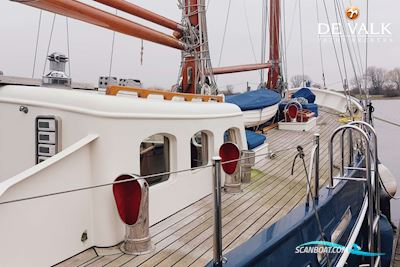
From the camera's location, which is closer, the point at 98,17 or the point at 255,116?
the point at 98,17

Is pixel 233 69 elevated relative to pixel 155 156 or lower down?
elevated

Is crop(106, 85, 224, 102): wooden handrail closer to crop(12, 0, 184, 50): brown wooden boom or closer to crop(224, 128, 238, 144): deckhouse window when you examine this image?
crop(224, 128, 238, 144): deckhouse window

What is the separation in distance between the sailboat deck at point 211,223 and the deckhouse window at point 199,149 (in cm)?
59

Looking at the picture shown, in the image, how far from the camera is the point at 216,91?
706cm

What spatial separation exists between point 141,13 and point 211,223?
357 cm

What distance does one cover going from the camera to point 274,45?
49.1 ft

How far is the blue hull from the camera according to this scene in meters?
2.67

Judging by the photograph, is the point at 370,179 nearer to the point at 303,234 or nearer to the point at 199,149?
the point at 303,234

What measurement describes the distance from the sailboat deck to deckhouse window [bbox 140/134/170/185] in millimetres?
562

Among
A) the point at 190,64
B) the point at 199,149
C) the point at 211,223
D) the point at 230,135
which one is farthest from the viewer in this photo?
the point at 190,64

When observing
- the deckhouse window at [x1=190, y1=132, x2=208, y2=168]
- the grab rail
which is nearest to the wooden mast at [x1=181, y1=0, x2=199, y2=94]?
the deckhouse window at [x1=190, y1=132, x2=208, y2=168]

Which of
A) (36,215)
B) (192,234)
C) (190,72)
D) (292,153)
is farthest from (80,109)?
(292,153)

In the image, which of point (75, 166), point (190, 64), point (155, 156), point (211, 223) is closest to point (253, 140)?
point (190, 64)

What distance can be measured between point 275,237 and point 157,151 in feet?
6.41
